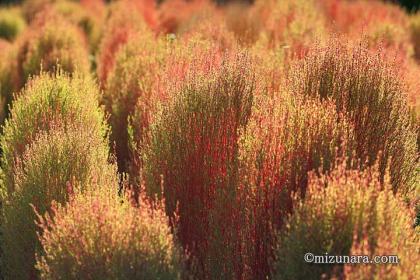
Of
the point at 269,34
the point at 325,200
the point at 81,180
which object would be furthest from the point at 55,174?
the point at 269,34

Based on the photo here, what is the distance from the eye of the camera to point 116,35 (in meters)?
12.5

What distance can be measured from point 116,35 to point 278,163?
7.72 meters

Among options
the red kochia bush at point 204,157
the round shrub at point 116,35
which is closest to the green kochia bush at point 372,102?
the red kochia bush at point 204,157

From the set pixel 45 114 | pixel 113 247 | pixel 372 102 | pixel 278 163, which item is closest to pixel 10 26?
pixel 45 114

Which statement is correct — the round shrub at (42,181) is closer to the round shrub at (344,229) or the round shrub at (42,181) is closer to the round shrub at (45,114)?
the round shrub at (45,114)

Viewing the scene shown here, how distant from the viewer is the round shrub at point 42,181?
574cm

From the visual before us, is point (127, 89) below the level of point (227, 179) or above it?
below

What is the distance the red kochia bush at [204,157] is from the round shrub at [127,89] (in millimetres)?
1733

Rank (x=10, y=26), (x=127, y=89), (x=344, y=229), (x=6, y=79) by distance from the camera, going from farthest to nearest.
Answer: (x=10, y=26) < (x=6, y=79) < (x=127, y=89) < (x=344, y=229)

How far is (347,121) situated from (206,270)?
1.60m

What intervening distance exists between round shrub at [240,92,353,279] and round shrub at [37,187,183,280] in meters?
0.85

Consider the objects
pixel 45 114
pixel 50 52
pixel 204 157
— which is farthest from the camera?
pixel 50 52

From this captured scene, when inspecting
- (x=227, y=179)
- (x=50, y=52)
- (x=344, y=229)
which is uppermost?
(x=344, y=229)

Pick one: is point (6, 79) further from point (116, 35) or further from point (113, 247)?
point (113, 247)
